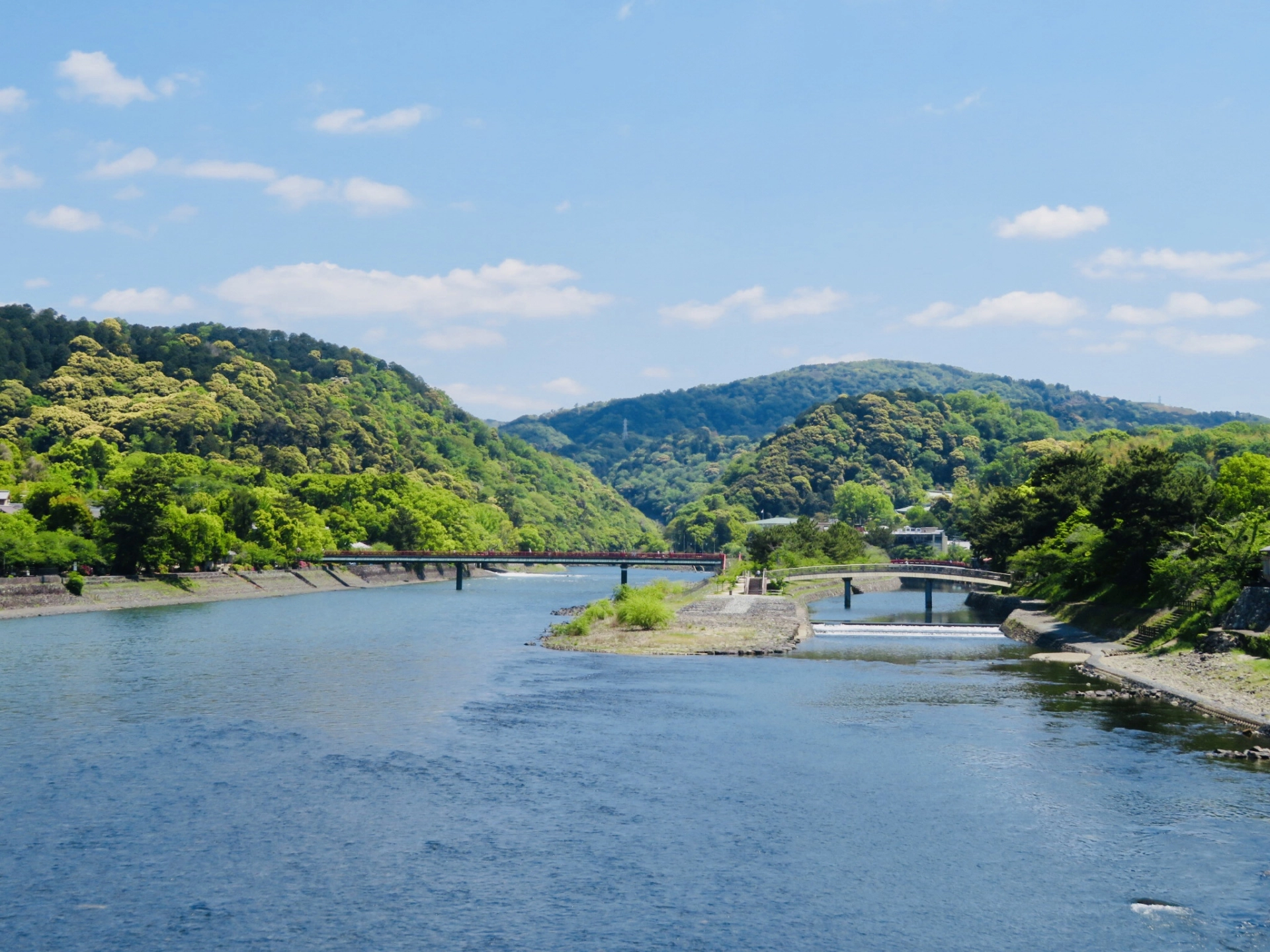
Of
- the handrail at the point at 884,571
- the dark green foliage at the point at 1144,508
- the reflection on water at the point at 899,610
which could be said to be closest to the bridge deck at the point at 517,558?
the handrail at the point at 884,571

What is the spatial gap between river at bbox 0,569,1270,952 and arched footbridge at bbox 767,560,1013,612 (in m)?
60.0

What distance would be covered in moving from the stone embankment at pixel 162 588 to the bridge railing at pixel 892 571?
5501 centimetres

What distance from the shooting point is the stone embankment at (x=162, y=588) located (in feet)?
290

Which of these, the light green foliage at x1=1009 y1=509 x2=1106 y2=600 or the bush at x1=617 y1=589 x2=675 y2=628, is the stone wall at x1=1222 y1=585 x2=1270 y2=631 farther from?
the bush at x1=617 y1=589 x2=675 y2=628

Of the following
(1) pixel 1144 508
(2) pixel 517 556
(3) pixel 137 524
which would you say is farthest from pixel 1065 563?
(3) pixel 137 524

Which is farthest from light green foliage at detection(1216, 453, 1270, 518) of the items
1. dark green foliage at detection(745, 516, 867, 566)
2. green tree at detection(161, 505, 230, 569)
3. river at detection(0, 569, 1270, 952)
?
green tree at detection(161, 505, 230, 569)

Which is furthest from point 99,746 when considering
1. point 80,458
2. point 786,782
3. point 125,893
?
point 80,458

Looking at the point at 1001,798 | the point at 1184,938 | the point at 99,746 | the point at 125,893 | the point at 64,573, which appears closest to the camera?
the point at 1184,938

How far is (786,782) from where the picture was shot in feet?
118

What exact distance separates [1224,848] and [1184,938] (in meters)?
6.13

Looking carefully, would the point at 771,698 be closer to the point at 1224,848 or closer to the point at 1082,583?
the point at 1224,848

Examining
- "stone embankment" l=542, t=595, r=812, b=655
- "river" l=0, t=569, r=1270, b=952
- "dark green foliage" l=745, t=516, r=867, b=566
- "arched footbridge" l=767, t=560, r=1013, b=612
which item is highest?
"dark green foliage" l=745, t=516, r=867, b=566

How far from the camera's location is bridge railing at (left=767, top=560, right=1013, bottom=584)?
118m

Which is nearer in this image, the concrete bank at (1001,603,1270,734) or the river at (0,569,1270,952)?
the river at (0,569,1270,952)
